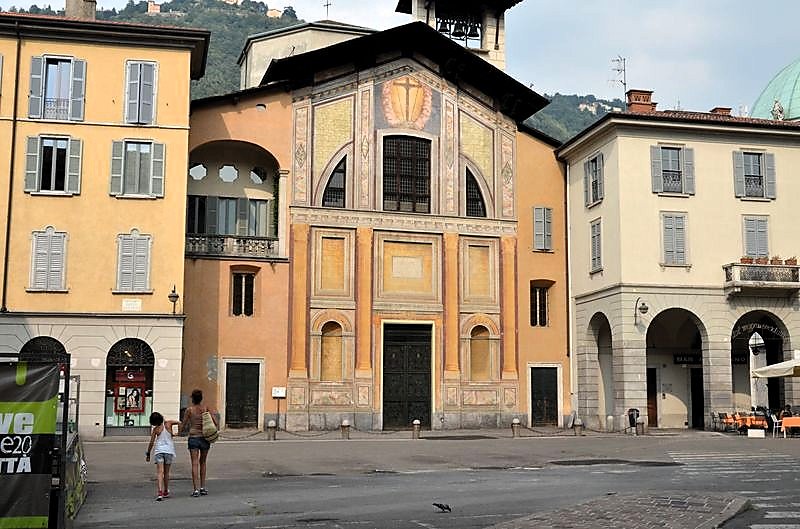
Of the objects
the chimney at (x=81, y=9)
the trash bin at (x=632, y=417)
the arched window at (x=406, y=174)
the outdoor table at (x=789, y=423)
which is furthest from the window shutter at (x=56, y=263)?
the outdoor table at (x=789, y=423)

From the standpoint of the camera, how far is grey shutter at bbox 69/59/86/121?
31.1m

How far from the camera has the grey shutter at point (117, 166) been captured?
31.1m

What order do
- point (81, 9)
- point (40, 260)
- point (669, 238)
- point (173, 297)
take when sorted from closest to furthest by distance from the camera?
point (40, 260), point (173, 297), point (669, 238), point (81, 9)

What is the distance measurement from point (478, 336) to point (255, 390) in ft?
28.6

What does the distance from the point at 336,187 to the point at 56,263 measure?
10389 mm

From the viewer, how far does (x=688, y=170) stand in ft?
114

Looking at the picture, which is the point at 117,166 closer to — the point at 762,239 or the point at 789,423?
the point at 762,239

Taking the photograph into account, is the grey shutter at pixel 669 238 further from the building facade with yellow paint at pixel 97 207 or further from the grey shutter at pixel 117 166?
the grey shutter at pixel 117 166

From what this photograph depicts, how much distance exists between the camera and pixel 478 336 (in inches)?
1441

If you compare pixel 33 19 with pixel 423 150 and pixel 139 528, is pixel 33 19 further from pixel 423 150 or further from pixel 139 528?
pixel 139 528

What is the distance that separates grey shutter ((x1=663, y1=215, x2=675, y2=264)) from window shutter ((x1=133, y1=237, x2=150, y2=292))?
1783 centimetres

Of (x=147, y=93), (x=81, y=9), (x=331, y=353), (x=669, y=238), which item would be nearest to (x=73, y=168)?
(x=147, y=93)

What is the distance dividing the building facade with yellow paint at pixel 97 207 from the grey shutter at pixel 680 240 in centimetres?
1722

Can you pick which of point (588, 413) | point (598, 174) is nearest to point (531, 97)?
point (598, 174)
